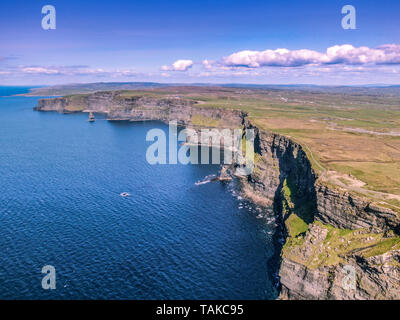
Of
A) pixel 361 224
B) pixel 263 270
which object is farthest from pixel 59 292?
pixel 361 224

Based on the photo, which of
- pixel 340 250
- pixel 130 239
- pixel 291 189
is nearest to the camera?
pixel 340 250

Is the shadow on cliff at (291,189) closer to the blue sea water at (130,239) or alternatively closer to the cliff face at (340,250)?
the cliff face at (340,250)

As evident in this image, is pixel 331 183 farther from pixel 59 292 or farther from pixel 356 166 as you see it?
pixel 59 292

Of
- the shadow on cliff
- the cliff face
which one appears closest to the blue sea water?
the shadow on cliff

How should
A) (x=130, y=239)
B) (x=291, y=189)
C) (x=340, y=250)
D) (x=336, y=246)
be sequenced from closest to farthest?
(x=340, y=250) → (x=336, y=246) → (x=130, y=239) → (x=291, y=189)

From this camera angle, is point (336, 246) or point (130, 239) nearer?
point (336, 246)

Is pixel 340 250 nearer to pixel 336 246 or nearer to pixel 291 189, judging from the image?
pixel 336 246

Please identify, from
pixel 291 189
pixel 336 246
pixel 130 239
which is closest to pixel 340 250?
pixel 336 246

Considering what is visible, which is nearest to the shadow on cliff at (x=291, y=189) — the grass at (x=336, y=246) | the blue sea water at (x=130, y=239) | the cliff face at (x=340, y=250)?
the cliff face at (x=340, y=250)

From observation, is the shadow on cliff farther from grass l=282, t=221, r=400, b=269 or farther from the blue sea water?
grass l=282, t=221, r=400, b=269
